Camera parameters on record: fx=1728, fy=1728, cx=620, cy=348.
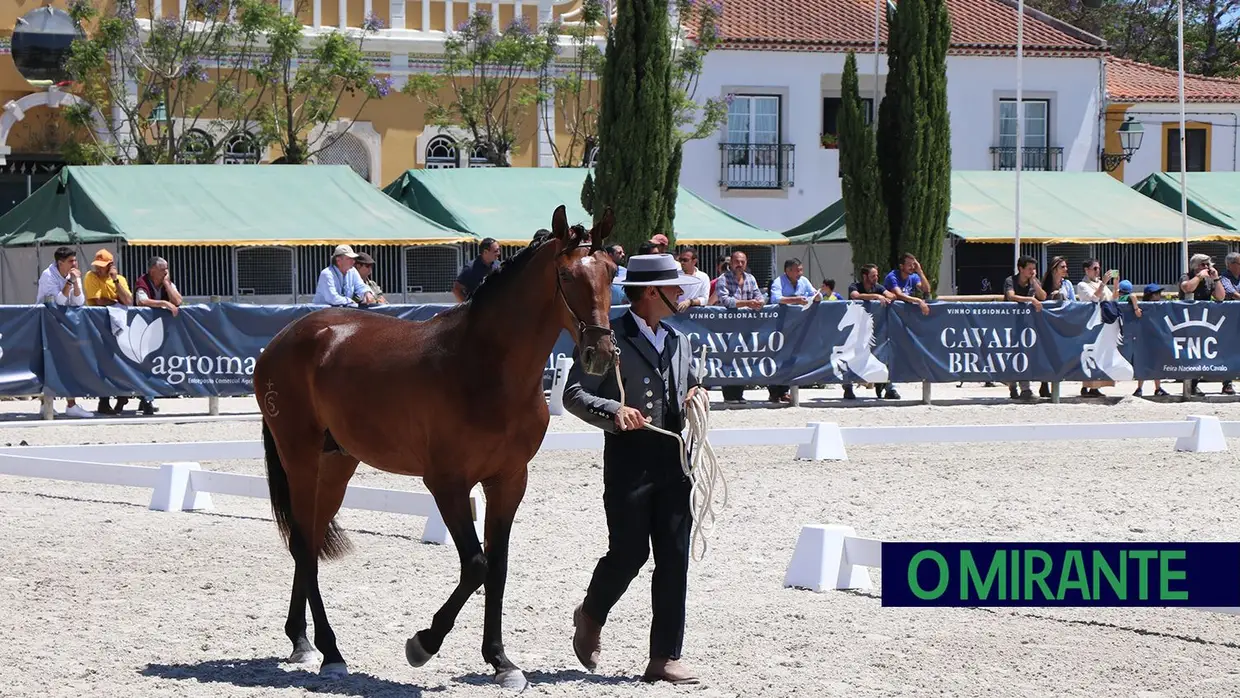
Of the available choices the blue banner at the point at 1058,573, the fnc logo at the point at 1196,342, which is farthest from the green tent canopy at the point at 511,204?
the blue banner at the point at 1058,573

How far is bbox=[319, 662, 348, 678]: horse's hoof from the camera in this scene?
7.20m

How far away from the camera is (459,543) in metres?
7.13

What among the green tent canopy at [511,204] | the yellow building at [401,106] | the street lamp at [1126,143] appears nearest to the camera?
the green tent canopy at [511,204]

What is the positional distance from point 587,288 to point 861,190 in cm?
2328

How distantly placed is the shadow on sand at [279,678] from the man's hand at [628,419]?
130 centimetres

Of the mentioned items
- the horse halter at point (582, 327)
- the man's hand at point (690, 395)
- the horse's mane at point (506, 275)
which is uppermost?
the horse's mane at point (506, 275)

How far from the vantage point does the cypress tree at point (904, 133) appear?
2919 centimetres

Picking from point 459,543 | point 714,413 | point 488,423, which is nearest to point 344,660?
point 459,543

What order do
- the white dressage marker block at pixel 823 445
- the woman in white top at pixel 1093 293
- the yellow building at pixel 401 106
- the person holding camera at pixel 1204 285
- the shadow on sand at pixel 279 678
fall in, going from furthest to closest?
the yellow building at pixel 401 106
the person holding camera at pixel 1204 285
the woman in white top at pixel 1093 293
the white dressage marker block at pixel 823 445
the shadow on sand at pixel 279 678

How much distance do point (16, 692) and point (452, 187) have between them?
23.7 metres

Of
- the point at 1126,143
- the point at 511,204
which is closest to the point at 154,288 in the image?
the point at 511,204

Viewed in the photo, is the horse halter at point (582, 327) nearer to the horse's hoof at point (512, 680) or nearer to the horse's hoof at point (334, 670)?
the horse's hoof at point (512, 680)

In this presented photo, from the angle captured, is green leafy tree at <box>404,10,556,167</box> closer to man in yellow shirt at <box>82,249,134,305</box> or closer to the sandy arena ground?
man in yellow shirt at <box>82,249,134,305</box>

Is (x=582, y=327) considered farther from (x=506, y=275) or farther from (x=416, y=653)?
(x=416, y=653)
